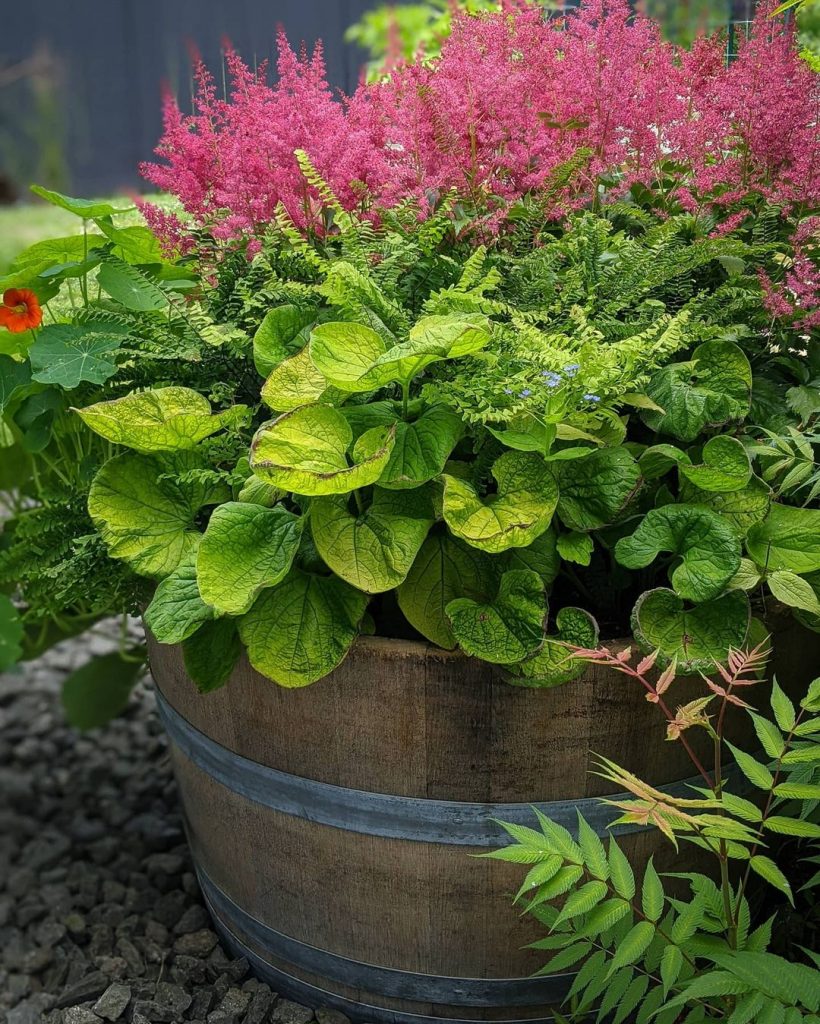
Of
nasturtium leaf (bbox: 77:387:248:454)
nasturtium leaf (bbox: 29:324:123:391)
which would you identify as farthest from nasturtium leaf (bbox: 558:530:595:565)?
nasturtium leaf (bbox: 29:324:123:391)

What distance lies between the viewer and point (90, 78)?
639cm

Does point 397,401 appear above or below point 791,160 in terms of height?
below

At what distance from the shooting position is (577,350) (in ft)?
3.50

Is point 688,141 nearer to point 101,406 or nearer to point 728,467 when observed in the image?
point 728,467

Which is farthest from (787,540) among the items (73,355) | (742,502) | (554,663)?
(73,355)

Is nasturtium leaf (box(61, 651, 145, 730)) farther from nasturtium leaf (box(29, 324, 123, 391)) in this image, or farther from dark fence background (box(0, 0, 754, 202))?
dark fence background (box(0, 0, 754, 202))

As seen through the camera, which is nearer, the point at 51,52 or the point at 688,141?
the point at 688,141

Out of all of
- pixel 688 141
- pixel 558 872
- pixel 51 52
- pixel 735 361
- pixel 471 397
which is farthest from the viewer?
pixel 51 52

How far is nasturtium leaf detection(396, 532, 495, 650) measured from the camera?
1.04 meters

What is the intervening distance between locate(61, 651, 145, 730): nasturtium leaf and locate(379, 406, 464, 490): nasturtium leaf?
106cm

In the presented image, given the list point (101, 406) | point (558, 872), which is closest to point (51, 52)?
point (101, 406)

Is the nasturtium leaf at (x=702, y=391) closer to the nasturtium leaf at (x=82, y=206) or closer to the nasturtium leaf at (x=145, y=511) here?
the nasturtium leaf at (x=145, y=511)

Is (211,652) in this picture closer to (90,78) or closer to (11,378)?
(11,378)

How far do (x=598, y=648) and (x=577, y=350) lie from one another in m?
0.32
